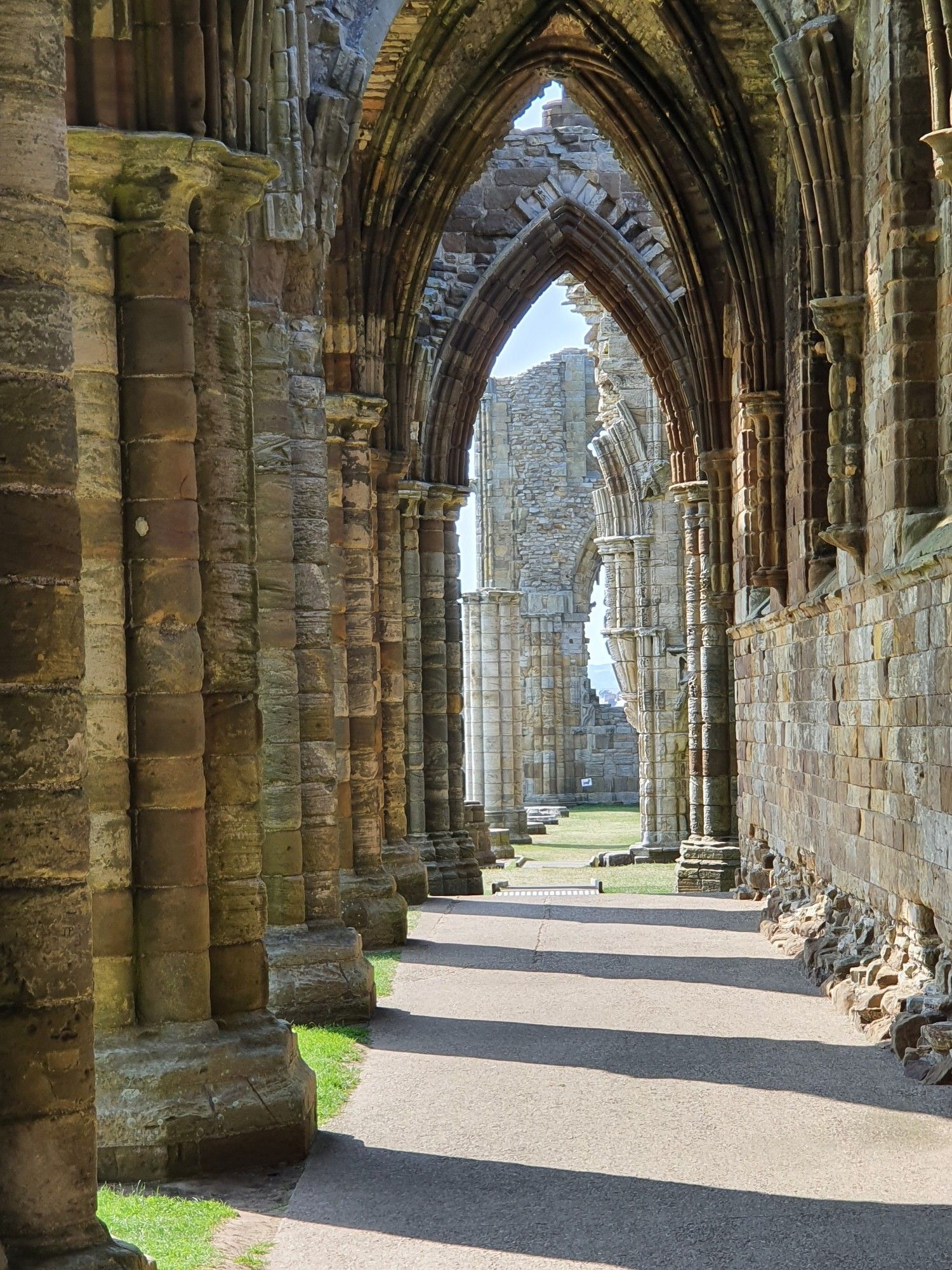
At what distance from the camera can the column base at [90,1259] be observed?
3.58 m

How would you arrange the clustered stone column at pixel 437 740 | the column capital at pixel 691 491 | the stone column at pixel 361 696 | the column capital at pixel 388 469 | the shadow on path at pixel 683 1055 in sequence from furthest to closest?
the column capital at pixel 691 491
the clustered stone column at pixel 437 740
the column capital at pixel 388 469
the stone column at pixel 361 696
the shadow on path at pixel 683 1055

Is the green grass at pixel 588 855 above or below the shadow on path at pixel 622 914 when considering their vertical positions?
below

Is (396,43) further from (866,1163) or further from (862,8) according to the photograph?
(866,1163)

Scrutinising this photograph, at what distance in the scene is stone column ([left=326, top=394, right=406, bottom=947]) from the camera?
12.0 m

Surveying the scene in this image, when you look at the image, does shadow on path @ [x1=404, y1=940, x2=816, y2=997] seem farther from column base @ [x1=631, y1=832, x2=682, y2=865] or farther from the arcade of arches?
column base @ [x1=631, y1=832, x2=682, y2=865]

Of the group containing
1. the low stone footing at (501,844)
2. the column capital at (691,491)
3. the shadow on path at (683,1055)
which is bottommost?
the low stone footing at (501,844)

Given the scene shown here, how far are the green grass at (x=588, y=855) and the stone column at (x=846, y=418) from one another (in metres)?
7.74

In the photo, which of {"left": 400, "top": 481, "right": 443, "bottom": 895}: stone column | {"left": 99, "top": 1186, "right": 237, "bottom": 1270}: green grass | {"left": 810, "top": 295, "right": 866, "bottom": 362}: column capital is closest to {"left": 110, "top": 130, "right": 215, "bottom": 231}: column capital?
{"left": 99, "top": 1186, "right": 237, "bottom": 1270}: green grass

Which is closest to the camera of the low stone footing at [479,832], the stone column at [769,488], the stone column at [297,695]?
the stone column at [297,695]

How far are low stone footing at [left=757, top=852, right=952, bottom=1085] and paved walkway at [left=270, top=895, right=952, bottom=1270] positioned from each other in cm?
14

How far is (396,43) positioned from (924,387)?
6631mm

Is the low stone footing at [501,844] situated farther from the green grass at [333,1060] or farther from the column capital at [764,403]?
the green grass at [333,1060]

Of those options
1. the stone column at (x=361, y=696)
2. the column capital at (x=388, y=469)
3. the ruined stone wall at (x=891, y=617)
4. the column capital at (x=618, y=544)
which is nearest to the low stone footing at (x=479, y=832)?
the column capital at (x=618, y=544)

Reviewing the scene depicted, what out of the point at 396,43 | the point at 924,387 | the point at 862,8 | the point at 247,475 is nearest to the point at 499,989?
the point at 924,387
